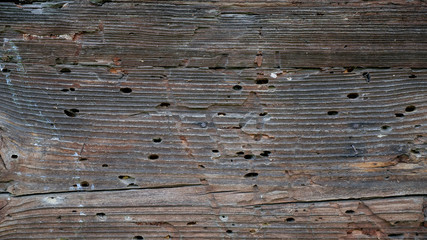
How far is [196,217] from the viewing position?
5.44ft

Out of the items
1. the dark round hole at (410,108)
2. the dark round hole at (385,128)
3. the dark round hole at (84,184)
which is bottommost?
the dark round hole at (84,184)

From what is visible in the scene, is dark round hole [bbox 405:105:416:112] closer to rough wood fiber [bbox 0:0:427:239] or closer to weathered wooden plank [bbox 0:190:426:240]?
rough wood fiber [bbox 0:0:427:239]

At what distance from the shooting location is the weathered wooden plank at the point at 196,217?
5.35 ft

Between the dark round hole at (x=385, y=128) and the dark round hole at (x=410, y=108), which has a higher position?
the dark round hole at (x=410, y=108)

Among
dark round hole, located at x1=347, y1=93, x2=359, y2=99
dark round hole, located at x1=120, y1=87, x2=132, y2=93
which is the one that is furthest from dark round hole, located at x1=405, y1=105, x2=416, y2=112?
dark round hole, located at x1=120, y1=87, x2=132, y2=93

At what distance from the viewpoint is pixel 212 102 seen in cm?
169

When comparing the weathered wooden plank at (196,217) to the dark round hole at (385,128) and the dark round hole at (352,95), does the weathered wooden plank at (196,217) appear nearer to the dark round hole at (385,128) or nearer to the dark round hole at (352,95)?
the dark round hole at (385,128)

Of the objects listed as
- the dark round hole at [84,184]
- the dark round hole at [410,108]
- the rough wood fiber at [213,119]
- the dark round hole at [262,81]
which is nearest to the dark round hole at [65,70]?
the rough wood fiber at [213,119]

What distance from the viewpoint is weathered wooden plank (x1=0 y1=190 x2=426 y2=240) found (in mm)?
1630

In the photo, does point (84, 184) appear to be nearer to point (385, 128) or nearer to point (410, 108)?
point (385, 128)

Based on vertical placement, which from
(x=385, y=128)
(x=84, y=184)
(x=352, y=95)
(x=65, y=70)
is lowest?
(x=84, y=184)

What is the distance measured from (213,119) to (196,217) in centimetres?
47

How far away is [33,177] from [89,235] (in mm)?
387

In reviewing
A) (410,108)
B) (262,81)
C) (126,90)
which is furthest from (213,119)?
(410,108)
